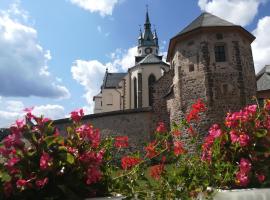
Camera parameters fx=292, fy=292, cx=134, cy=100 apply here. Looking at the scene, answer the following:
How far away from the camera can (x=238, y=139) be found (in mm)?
3029

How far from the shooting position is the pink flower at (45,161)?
2.39m

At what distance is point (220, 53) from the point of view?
859 inches

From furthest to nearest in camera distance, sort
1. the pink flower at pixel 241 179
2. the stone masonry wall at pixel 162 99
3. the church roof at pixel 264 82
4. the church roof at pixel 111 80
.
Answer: the church roof at pixel 111 80 < the church roof at pixel 264 82 < the stone masonry wall at pixel 162 99 < the pink flower at pixel 241 179

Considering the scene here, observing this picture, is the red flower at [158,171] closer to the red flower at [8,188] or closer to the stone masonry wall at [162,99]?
the red flower at [8,188]

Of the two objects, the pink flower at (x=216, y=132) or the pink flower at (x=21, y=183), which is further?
the pink flower at (x=216, y=132)

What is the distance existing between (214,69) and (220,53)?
4.70 feet

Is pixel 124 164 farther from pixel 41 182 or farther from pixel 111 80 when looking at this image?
pixel 111 80

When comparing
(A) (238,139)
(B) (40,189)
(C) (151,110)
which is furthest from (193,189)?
(C) (151,110)

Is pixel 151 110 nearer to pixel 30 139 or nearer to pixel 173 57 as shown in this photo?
pixel 173 57

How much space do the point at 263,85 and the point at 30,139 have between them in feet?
111

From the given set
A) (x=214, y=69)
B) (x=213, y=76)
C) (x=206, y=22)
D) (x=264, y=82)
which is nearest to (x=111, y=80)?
(x=264, y=82)

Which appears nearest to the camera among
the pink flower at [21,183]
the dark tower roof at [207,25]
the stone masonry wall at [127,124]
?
the pink flower at [21,183]

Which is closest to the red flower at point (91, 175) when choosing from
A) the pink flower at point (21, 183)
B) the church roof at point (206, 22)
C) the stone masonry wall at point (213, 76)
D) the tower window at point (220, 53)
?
the pink flower at point (21, 183)

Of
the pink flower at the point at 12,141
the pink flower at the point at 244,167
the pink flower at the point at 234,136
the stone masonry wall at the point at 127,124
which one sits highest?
the stone masonry wall at the point at 127,124
